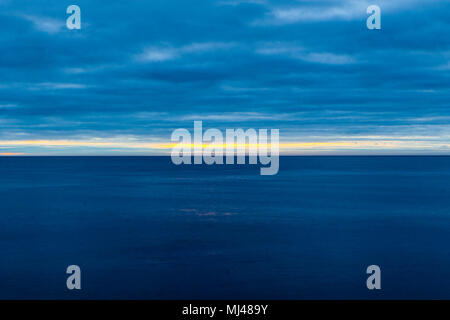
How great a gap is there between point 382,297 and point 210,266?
9.82m

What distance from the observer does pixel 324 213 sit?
44094 mm

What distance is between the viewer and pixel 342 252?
27.6 metres

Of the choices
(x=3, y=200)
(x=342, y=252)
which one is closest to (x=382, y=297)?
(x=342, y=252)

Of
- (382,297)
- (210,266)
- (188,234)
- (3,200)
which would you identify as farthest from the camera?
(3,200)

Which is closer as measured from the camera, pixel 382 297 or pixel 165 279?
pixel 382 297

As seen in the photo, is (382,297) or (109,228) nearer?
(382,297)

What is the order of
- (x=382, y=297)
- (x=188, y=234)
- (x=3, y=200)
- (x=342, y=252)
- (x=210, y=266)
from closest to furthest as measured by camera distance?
(x=382, y=297) < (x=210, y=266) < (x=342, y=252) < (x=188, y=234) < (x=3, y=200)

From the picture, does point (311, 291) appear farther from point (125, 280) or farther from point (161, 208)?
point (161, 208)

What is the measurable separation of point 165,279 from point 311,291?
7.86 metres
